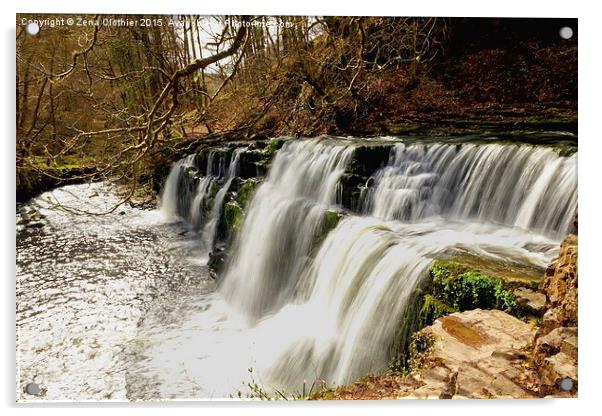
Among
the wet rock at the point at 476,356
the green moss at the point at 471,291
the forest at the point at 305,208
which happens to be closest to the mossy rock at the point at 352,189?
the forest at the point at 305,208

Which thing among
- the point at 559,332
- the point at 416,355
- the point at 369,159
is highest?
the point at 369,159

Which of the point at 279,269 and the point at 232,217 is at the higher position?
the point at 232,217

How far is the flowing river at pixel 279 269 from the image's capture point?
2.85 m

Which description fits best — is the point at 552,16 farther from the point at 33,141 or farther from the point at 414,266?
the point at 33,141

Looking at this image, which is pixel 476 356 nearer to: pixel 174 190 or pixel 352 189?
pixel 352 189

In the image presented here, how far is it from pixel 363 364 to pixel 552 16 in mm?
2385

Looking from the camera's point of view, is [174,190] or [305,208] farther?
[174,190]

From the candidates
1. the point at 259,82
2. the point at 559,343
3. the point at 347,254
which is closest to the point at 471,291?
the point at 559,343

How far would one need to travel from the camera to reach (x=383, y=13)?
2998 mm

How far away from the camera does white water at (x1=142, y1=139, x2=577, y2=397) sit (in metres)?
2.85

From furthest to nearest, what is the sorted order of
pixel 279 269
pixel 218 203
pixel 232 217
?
1. pixel 218 203
2. pixel 232 217
3. pixel 279 269

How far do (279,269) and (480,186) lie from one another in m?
1.57

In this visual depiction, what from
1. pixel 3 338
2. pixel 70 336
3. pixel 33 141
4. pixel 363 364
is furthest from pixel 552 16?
pixel 3 338

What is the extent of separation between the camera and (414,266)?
271cm
